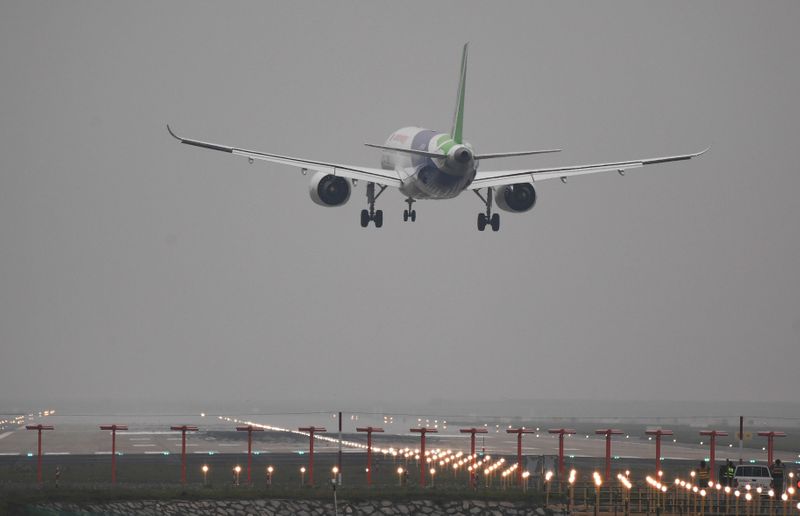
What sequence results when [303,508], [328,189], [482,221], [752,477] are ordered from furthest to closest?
[482,221]
[328,189]
[752,477]
[303,508]

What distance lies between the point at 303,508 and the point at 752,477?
3088 centimetres

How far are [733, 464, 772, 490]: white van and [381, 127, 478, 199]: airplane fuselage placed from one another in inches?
1087

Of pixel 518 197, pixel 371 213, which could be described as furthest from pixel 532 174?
pixel 371 213

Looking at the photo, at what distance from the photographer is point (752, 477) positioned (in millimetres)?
91688

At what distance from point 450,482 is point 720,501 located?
1941 centimetres

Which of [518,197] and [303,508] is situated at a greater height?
[518,197]

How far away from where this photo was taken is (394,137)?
359ft

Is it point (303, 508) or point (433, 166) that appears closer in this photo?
point (303, 508)

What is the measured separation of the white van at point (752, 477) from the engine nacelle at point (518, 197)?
24454 millimetres

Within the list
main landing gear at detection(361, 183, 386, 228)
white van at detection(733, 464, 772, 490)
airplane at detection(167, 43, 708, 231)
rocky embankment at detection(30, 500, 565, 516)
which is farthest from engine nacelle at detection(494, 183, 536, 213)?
rocky embankment at detection(30, 500, 565, 516)

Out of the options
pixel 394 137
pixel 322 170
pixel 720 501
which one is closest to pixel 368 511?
pixel 720 501

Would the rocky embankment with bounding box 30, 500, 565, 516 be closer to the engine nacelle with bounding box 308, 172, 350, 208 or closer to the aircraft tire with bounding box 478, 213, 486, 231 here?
the engine nacelle with bounding box 308, 172, 350, 208

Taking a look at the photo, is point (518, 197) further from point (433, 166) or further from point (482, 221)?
point (433, 166)

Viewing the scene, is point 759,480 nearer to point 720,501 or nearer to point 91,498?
point 720,501
